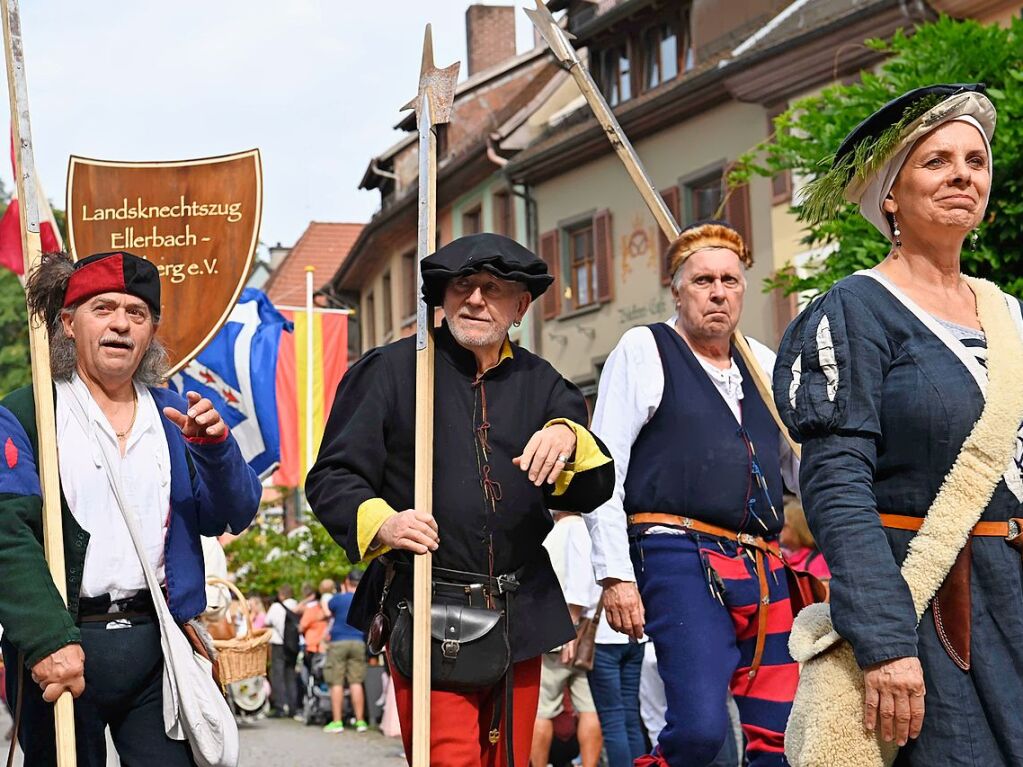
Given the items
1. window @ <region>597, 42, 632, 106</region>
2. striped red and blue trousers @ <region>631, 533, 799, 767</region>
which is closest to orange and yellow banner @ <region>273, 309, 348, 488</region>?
window @ <region>597, 42, 632, 106</region>

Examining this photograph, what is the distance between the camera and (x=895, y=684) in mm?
3424

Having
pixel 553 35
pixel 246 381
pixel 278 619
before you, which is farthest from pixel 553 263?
pixel 553 35

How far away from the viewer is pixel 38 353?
4.77 meters

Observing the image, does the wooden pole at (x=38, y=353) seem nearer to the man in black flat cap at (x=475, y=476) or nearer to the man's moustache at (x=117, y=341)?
the man's moustache at (x=117, y=341)

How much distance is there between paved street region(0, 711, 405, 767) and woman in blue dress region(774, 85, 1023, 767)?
7.82 metres

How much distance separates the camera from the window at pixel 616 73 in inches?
1123

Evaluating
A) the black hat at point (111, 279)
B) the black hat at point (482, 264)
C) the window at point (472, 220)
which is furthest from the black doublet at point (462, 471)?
the window at point (472, 220)

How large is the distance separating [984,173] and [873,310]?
44cm

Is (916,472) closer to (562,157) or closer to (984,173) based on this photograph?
(984,173)

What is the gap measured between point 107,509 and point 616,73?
2492cm

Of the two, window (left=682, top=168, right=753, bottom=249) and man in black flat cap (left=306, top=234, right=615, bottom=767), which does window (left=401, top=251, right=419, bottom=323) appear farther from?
man in black flat cap (left=306, top=234, right=615, bottom=767)

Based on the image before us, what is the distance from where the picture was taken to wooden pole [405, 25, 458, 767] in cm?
452

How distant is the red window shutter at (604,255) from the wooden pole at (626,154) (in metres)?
22.3

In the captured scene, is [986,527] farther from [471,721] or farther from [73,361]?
[73,361]
